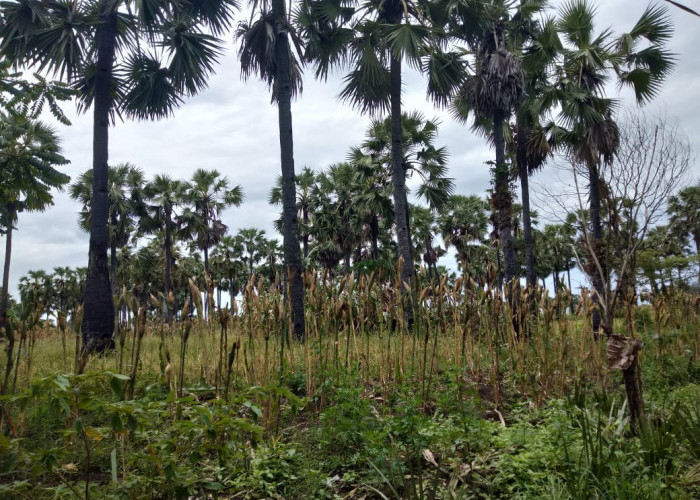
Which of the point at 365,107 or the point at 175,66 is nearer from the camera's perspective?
the point at 175,66

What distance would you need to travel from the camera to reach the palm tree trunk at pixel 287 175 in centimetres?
887

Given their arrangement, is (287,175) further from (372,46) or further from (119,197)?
(119,197)

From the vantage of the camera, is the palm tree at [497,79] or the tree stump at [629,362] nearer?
the tree stump at [629,362]

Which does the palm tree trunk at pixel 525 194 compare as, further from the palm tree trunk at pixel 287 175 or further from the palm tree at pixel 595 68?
the palm tree trunk at pixel 287 175

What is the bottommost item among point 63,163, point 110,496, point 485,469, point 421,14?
point 485,469

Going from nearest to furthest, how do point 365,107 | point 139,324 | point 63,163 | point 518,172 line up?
point 139,324
point 63,163
point 365,107
point 518,172

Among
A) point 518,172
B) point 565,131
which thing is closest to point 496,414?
point 565,131

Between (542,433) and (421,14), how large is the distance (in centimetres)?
1054

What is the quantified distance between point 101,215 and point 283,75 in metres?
4.81

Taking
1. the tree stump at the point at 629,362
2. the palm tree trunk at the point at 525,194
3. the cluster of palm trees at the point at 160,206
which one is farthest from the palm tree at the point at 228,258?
the tree stump at the point at 629,362

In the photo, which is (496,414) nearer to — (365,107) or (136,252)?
(365,107)

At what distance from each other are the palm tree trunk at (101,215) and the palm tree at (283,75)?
310 cm

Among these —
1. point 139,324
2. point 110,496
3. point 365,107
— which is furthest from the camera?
point 365,107

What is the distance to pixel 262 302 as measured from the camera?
443 cm
